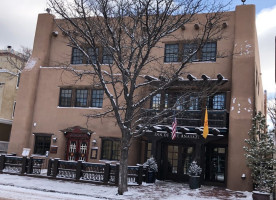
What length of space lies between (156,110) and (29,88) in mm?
11541

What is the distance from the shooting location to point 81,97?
23.3m

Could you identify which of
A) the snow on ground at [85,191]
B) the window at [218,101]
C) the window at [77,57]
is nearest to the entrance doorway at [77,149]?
the snow on ground at [85,191]

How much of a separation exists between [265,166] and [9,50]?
32440 mm

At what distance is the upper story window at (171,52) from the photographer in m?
22.1

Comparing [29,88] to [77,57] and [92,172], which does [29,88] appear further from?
[92,172]

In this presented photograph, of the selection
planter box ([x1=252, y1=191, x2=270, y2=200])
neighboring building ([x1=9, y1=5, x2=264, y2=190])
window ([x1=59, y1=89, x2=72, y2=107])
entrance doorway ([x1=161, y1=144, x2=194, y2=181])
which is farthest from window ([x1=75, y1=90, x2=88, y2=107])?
planter box ([x1=252, y1=191, x2=270, y2=200])

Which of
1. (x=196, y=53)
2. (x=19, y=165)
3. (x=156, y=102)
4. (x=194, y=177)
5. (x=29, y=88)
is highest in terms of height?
(x=196, y=53)

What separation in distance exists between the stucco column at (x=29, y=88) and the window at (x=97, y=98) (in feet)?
16.1

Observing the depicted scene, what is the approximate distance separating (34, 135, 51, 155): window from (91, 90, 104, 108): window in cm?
429

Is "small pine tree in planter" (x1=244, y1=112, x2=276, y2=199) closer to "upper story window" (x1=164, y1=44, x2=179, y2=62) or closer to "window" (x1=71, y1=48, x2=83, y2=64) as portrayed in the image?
"upper story window" (x1=164, y1=44, x2=179, y2=62)

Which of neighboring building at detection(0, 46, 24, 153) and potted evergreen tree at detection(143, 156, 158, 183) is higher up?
neighboring building at detection(0, 46, 24, 153)

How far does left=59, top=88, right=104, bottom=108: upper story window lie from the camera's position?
2272 cm

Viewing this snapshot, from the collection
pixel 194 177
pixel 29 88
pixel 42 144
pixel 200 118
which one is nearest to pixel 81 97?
pixel 29 88

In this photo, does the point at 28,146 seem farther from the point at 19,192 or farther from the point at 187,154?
the point at 187,154
